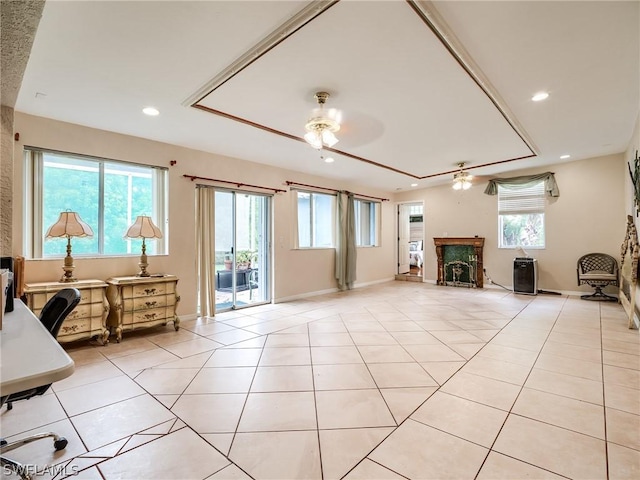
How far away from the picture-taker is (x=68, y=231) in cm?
319

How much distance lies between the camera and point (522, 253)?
656 centimetres

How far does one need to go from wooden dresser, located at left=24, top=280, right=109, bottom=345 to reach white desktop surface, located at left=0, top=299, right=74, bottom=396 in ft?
6.77

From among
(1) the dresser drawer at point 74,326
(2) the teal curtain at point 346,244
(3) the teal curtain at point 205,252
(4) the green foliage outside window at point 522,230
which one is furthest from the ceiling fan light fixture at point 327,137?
(4) the green foliage outside window at point 522,230

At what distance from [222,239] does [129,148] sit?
1832 millimetres

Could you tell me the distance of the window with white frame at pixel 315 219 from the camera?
6387mm

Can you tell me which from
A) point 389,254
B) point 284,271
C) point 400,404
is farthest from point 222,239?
point 389,254

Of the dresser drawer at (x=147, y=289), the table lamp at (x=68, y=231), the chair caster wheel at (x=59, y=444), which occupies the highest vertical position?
the table lamp at (x=68, y=231)

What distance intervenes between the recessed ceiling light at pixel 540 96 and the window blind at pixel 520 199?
396 centimetres

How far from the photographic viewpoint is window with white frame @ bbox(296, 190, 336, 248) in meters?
6.39

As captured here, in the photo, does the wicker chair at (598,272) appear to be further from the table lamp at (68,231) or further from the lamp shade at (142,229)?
the table lamp at (68,231)

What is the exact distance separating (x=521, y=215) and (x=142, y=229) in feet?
24.4

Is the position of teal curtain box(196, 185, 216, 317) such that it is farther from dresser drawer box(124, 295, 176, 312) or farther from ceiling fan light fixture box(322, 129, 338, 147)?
ceiling fan light fixture box(322, 129, 338, 147)

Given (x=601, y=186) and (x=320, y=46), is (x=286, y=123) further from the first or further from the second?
(x=601, y=186)

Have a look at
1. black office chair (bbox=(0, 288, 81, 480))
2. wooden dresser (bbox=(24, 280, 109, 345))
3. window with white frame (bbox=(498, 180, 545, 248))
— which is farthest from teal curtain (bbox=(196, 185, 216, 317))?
window with white frame (bbox=(498, 180, 545, 248))
